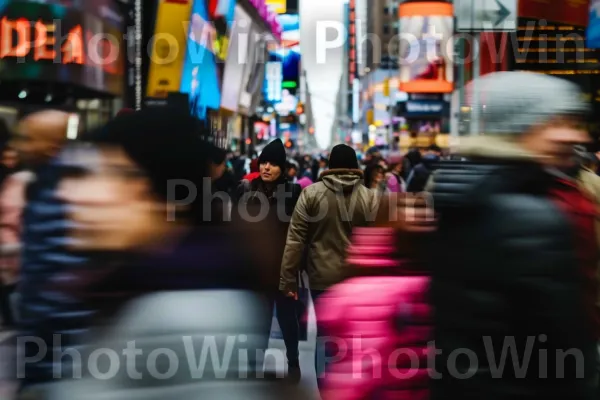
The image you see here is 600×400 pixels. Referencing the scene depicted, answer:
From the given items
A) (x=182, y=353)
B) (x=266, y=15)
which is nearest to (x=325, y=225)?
(x=182, y=353)

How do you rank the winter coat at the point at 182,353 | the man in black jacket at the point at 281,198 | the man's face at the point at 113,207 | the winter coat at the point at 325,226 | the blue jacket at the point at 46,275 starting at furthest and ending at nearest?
the man in black jacket at the point at 281,198, the winter coat at the point at 325,226, the blue jacket at the point at 46,275, the man's face at the point at 113,207, the winter coat at the point at 182,353

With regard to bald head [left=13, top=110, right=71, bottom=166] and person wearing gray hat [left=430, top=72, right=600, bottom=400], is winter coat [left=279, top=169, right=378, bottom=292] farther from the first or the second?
person wearing gray hat [left=430, top=72, right=600, bottom=400]

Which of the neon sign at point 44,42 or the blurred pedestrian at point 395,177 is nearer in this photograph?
the blurred pedestrian at point 395,177

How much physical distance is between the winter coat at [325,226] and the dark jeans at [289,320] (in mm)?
694

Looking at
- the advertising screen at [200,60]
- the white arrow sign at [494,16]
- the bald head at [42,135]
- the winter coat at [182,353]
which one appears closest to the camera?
the winter coat at [182,353]

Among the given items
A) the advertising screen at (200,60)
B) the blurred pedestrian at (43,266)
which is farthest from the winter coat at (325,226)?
the advertising screen at (200,60)

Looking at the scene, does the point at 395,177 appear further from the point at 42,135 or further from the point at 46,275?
the point at 46,275

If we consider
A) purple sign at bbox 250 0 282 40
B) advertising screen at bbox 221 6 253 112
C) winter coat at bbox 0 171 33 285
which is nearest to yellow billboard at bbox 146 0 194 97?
winter coat at bbox 0 171 33 285

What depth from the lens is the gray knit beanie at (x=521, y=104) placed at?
132 inches

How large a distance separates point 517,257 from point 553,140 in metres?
0.41

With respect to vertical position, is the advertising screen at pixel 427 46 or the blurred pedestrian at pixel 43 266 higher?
the advertising screen at pixel 427 46

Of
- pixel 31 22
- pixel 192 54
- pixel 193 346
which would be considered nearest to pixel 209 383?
pixel 193 346

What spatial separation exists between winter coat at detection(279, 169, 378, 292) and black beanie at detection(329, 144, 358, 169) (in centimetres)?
10

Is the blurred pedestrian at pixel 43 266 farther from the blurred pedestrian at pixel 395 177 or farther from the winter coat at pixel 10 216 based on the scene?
the blurred pedestrian at pixel 395 177
